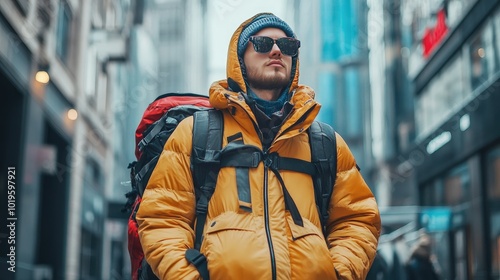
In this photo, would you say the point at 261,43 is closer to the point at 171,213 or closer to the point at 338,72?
the point at 171,213

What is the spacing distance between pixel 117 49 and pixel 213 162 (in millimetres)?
19054

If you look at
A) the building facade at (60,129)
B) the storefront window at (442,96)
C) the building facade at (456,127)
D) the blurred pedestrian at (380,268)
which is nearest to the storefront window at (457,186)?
the building facade at (456,127)

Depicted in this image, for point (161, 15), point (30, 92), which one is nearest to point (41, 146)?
point (30, 92)

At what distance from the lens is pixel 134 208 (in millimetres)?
4203

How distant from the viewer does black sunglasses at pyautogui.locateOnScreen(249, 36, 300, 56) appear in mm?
3682

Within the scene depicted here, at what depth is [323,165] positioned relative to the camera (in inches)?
141

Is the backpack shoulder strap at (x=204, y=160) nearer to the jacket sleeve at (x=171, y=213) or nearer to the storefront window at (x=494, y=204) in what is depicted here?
the jacket sleeve at (x=171, y=213)

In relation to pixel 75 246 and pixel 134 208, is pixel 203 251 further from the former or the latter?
pixel 75 246

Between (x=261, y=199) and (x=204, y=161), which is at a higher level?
(x=204, y=161)

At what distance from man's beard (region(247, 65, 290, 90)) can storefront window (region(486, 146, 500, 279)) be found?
14.1 meters

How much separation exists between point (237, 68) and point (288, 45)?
0.89 ft

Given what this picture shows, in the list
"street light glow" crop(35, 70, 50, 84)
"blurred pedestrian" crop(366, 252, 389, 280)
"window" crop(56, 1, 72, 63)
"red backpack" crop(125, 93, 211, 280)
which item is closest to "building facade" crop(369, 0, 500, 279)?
"blurred pedestrian" crop(366, 252, 389, 280)

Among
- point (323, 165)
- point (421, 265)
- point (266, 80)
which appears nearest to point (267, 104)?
point (266, 80)

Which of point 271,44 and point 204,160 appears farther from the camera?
point 271,44
